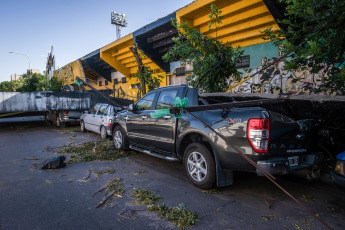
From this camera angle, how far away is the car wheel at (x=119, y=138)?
22.6ft

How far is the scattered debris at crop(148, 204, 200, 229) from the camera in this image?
9.86 ft

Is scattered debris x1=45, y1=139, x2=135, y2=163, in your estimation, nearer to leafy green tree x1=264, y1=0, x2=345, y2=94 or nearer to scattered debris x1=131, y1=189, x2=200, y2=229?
scattered debris x1=131, y1=189, x2=200, y2=229

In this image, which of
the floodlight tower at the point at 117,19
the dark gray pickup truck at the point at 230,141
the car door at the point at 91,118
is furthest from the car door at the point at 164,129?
the floodlight tower at the point at 117,19

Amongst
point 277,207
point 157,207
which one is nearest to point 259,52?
point 277,207

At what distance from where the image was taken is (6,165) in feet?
19.1

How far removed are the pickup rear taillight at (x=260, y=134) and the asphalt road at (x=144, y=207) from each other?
909 mm

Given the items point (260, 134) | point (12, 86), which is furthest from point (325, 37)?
point (12, 86)

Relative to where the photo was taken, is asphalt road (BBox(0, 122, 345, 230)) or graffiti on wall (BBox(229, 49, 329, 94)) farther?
graffiti on wall (BBox(229, 49, 329, 94))

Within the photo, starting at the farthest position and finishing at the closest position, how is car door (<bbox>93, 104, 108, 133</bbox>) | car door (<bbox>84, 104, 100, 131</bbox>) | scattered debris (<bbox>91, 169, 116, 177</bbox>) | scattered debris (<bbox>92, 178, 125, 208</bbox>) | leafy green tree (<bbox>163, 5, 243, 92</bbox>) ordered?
car door (<bbox>84, 104, 100, 131</bbox>) → car door (<bbox>93, 104, 108, 133</bbox>) → leafy green tree (<bbox>163, 5, 243, 92</bbox>) → scattered debris (<bbox>91, 169, 116, 177</bbox>) → scattered debris (<bbox>92, 178, 125, 208</bbox>)

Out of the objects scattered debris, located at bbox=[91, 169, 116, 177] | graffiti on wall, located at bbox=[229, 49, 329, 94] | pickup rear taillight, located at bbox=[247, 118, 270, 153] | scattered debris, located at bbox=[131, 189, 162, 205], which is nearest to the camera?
pickup rear taillight, located at bbox=[247, 118, 270, 153]

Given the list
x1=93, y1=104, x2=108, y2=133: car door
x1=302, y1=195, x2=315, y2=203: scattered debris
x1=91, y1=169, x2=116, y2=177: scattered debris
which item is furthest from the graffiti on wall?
x1=91, y1=169, x2=116, y2=177: scattered debris

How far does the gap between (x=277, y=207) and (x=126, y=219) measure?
2.18 m

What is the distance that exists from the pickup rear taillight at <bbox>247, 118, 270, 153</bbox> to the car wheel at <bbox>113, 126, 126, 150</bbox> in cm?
434

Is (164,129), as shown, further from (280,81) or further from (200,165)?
(280,81)
